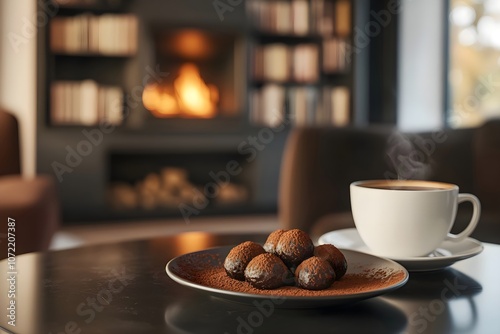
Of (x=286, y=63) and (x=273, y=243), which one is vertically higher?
(x=286, y=63)

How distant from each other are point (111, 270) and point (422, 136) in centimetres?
165

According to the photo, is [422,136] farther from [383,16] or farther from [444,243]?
[383,16]

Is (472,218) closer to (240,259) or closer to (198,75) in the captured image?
(240,259)

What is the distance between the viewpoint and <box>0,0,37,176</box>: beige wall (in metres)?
3.38

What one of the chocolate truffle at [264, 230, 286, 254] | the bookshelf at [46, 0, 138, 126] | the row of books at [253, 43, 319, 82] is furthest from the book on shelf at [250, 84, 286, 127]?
the chocolate truffle at [264, 230, 286, 254]

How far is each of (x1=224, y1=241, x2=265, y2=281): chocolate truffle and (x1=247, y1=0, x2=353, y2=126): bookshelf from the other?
3.22m

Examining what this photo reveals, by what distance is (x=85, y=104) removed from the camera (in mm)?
3521

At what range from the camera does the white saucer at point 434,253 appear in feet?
2.54

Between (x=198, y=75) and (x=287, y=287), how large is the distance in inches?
134

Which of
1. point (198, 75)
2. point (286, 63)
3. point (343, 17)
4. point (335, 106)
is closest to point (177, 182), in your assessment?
point (198, 75)

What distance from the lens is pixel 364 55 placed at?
4184 mm

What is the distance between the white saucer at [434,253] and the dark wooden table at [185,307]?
0.06 ft

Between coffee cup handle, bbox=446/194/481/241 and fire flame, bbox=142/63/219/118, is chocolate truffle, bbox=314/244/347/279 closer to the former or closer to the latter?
coffee cup handle, bbox=446/194/481/241

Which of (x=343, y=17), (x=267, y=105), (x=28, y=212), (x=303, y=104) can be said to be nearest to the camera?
(x=28, y=212)
